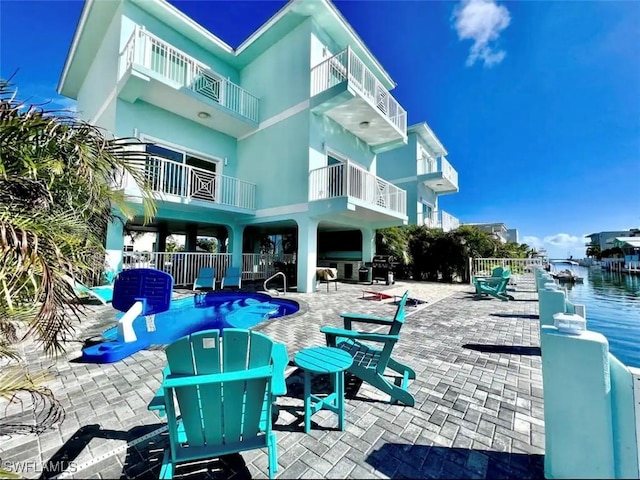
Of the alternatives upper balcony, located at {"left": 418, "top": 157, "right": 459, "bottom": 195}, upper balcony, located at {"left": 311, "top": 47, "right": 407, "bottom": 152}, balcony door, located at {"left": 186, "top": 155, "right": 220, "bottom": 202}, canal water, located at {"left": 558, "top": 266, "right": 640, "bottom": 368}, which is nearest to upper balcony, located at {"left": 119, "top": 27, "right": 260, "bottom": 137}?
balcony door, located at {"left": 186, "top": 155, "right": 220, "bottom": 202}

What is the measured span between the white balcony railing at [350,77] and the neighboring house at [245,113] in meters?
0.05

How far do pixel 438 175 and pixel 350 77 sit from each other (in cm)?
1161

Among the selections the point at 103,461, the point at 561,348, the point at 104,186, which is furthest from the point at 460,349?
the point at 104,186

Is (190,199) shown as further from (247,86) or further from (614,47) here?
(614,47)

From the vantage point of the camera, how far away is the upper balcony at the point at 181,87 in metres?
8.61

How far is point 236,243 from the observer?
40.8 feet

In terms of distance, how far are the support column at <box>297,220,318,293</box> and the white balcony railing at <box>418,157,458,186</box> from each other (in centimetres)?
1311

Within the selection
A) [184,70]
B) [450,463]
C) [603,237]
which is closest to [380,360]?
[450,463]

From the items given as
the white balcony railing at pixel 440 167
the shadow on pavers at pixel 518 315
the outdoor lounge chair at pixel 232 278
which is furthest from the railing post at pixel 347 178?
the white balcony railing at pixel 440 167

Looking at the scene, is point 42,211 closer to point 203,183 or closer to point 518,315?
point 203,183

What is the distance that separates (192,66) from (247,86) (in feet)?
9.97

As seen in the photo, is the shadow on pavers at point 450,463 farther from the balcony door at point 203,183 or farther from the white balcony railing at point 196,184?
the balcony door at point 203,183

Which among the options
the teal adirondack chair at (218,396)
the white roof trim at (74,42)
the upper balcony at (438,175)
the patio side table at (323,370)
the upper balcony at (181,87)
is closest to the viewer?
the teal adirondack chair at (218,396)

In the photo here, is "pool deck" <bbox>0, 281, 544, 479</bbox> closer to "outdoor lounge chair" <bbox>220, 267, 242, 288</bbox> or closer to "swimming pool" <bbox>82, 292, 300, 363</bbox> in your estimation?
"swimming pool" <bbox>82, 292, 300, 363</bbox>
